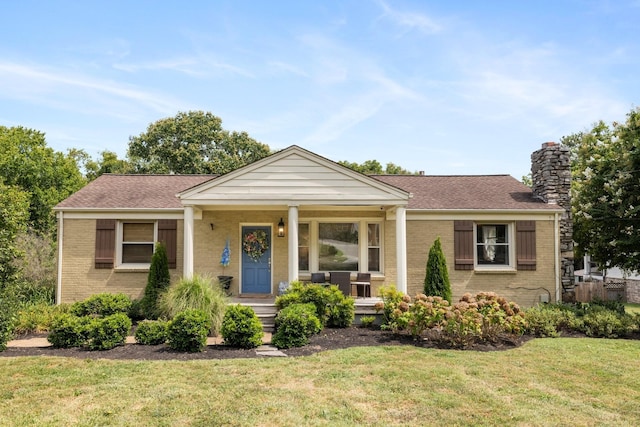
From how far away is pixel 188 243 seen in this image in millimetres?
11219

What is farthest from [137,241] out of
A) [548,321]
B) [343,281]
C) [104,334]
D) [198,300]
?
[548,321]

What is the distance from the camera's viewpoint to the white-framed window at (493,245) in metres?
13.2

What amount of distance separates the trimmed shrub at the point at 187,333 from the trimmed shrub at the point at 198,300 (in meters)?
0.89

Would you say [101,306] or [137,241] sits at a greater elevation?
[137,241]

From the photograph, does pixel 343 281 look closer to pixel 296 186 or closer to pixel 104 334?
pixel 296 186

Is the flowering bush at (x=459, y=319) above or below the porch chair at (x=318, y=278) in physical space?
below

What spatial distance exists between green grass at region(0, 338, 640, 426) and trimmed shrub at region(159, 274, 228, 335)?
2.03 meters

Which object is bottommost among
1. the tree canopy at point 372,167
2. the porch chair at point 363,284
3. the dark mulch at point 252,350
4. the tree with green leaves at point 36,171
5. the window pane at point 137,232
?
the dark mulch at point 252,350

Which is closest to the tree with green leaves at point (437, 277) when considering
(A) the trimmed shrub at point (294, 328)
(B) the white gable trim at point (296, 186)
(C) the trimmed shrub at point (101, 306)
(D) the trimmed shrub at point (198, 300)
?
(B) the white gable trim at point (296, 186)

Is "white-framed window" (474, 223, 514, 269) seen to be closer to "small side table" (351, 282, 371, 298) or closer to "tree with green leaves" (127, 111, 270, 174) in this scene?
"small side table" (351, 282, 371, 298)

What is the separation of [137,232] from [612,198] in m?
14.6

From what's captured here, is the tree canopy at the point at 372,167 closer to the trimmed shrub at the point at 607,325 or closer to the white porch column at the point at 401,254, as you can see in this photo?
the white porch column at the point at 401,254

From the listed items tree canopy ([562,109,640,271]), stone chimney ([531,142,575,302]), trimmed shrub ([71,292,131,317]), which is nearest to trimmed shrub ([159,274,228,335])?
trimmed shrub ([71,292,131,317])

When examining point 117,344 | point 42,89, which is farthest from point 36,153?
point 117,344
